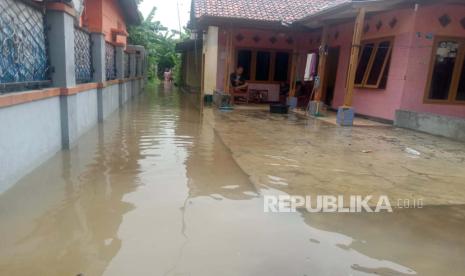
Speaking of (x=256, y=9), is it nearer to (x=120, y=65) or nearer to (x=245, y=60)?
(x=245, y=60)

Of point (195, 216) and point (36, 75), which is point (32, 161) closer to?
point (36, 75)

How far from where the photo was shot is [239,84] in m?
13.8

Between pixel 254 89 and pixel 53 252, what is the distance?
12615 mm

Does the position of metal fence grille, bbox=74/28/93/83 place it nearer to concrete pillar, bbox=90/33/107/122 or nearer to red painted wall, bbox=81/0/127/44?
concrete pillar, bbox=90/33/107/122

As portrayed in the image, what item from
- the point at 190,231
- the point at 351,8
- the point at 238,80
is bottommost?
the point at 190,231

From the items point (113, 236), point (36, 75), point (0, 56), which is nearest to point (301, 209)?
point (113, 236)

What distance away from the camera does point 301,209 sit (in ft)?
11.5

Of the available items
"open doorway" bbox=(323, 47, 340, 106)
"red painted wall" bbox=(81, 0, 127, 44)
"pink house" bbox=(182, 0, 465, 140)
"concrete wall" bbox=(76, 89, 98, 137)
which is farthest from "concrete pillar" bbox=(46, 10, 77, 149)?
"open doorway" bbox=(323, 47, 340, 106)

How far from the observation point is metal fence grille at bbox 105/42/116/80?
31.7 ft

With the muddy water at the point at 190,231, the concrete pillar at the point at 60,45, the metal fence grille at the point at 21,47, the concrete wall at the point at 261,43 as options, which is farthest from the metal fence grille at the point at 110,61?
the muddy water at the point at 190,231

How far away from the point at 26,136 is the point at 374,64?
9.61 meters

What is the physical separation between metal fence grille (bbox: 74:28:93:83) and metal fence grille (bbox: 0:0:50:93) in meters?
1.48

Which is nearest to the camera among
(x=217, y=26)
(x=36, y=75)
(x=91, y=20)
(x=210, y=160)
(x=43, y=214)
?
(x=43, y=214)

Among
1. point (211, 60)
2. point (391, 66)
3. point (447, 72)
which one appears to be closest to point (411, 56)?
point (391, 66)
